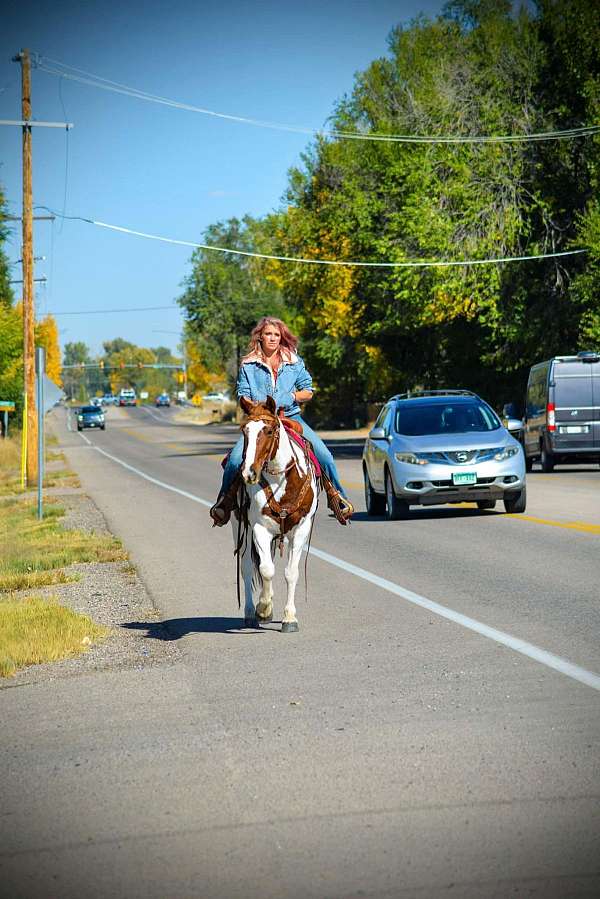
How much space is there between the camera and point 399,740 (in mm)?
6523

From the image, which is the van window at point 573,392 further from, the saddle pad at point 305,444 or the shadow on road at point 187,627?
the saddle pad at point 305,444

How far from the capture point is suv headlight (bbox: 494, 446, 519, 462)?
63.1ft

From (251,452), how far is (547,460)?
2434 centimetres

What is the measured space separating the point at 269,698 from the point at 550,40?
40943mm

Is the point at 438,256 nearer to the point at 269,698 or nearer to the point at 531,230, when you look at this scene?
the point at 531,230

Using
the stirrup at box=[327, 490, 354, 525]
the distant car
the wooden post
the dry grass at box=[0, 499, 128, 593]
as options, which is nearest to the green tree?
the distant car

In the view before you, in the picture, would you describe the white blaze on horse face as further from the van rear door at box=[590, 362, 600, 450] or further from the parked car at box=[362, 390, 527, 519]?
the van rear door at box=[590, 362, 600, 450]

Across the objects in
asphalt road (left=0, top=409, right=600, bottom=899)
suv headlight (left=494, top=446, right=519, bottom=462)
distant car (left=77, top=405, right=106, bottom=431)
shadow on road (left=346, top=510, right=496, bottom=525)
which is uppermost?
suv headlight (left=494, top=446, right=519, bottom=462)

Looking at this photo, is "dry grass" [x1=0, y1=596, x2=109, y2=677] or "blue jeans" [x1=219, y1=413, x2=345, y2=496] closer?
"dry grass" [x1=0, y1=596, x2=109, y2=677]

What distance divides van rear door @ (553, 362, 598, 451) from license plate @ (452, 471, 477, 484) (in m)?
12.8

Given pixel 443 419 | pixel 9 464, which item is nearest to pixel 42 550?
pixel 443 419

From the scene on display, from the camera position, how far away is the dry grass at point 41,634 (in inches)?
369

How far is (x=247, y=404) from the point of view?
30.4 ft

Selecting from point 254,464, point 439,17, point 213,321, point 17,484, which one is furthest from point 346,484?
point 213,321
